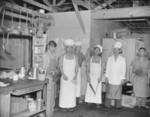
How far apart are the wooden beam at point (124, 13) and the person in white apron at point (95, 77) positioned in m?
1.20

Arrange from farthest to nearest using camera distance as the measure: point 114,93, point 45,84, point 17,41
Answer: point 17,41
point 114,93
point 45,84

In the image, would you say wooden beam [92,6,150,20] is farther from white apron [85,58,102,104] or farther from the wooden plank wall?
the wooden plank wall

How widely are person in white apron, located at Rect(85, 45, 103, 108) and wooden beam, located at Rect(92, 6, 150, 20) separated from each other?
1204 mm

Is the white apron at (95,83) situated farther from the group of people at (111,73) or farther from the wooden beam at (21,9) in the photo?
Answer: the wooden beam at (21,9)

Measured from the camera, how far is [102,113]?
4.11 m

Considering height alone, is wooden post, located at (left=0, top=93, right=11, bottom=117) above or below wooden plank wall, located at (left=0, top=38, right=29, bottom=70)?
below

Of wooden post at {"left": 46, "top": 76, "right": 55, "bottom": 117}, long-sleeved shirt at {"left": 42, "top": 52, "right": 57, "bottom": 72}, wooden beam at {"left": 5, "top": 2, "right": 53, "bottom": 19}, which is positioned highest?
wooden beam at {"left": 5, "top": 2, "right": 53, "bottom": 19}

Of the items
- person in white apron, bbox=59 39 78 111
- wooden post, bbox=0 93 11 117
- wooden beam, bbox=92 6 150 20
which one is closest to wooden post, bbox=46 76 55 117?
person in white apron, bbox=59 39 78 111

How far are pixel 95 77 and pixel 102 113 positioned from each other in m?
0.78

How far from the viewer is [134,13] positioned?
4.84 metres

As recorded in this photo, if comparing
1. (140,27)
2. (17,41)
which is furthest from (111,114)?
(140,27)

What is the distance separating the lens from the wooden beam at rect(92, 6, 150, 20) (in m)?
4.73

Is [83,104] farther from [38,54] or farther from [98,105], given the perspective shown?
[38,54]

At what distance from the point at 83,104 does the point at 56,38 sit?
2068 mm
